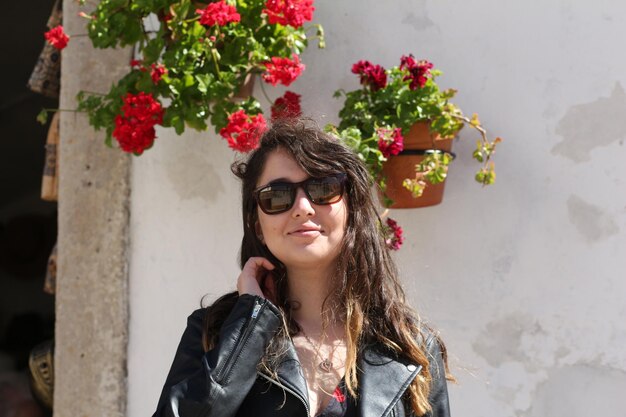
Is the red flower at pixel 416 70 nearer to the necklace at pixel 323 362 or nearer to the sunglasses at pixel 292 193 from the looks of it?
the sunglasses at pixel 292 193

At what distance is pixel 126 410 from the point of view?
4254mm

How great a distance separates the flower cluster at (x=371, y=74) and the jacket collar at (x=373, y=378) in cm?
133

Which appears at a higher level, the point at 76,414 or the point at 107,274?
the point at 107,274

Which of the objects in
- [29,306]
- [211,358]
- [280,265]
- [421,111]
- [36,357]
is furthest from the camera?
[29,306]

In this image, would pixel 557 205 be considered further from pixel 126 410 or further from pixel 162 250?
pixel 126 410

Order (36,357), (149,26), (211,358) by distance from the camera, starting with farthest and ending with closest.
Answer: (36,357) < (149,26) < (211,358)

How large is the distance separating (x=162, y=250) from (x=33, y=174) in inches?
88.8

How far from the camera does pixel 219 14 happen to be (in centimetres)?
337

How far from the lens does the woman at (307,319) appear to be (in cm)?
229

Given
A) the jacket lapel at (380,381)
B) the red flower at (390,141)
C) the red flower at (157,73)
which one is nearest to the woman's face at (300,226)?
the jacket lapel at (380,381)

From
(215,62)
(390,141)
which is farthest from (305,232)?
(215,62)

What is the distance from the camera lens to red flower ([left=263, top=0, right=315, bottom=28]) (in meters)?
3.43

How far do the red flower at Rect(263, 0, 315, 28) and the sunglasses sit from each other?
119cm

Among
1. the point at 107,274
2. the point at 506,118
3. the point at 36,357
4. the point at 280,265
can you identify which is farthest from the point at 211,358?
the point at 36,357
